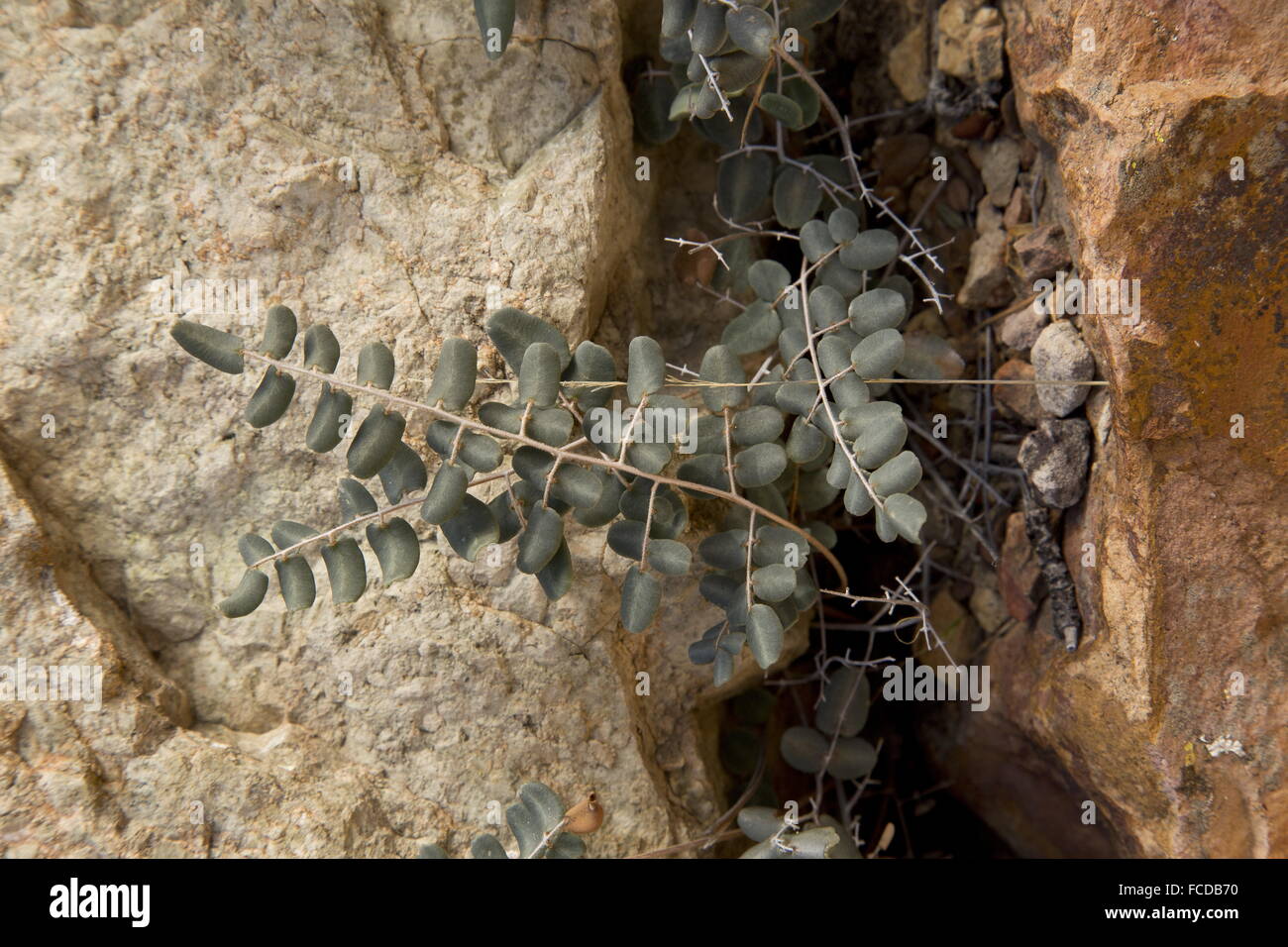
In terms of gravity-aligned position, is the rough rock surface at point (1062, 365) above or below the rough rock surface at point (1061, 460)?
above

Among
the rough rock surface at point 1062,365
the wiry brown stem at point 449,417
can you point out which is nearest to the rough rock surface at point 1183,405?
the rough rock surface at point 1062,365

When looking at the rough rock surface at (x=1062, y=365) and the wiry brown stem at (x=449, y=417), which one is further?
the rough rock surface at (x=1062, y=365)

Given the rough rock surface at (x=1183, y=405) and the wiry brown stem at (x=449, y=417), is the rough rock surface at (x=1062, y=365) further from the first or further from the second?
the wiry brown stem at (x=449, y=417)

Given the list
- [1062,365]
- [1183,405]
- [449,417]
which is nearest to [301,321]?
[449,417]
